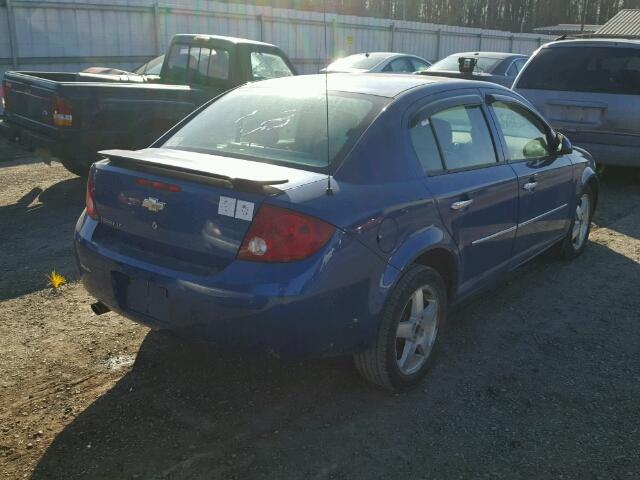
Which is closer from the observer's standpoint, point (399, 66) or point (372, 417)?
point (372, 417)

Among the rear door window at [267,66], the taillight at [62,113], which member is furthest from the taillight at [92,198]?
the rear door window at [267,66]

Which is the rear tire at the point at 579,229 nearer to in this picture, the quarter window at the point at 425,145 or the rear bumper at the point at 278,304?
the quarter window at the point at 425,145

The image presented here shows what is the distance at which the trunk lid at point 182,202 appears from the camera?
9.46 ft

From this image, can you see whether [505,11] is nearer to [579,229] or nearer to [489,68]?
[489,68]

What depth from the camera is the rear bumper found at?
9.14 ft

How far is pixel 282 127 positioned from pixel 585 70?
5632 mm

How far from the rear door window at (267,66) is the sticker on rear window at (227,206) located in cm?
590

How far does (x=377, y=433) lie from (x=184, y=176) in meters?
1.50

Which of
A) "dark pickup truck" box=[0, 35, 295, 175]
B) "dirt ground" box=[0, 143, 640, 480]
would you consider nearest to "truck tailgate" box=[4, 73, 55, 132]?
"dark pickup truck" box=[0, 35, 295, 175]

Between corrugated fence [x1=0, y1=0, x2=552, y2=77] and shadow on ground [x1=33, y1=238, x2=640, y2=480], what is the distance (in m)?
6.51

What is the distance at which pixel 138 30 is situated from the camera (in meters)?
14.6

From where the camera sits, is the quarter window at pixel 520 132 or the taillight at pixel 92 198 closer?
the taillight at pixel 92 198

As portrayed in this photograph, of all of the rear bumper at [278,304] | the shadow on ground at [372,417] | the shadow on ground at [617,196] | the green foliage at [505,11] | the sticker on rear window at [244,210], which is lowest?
the shadow on ground at [617,196]

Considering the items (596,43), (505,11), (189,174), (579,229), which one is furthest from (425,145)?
(505,11)
